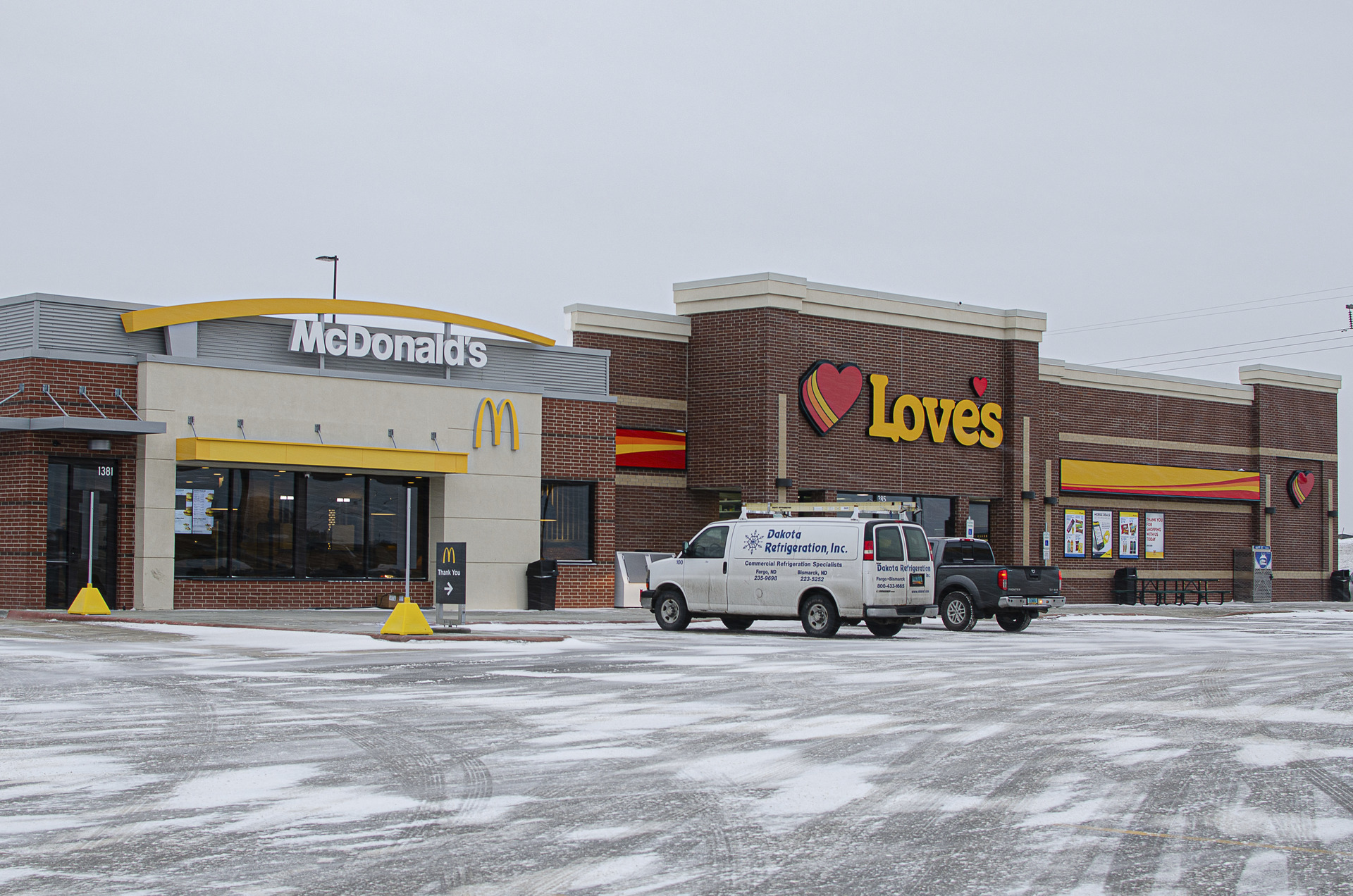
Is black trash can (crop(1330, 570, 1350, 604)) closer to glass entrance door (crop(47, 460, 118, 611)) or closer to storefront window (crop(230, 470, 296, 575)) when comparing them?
storefront window (crop(230, 470, 296, 575))

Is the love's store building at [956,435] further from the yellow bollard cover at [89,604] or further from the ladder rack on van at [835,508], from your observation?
the yellow bollard cover at [89,604]

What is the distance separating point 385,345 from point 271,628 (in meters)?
8.98

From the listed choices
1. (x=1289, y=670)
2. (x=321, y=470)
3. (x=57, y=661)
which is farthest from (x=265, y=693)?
(x=321, y=470)

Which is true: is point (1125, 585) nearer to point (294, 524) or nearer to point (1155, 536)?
point (1155, 536)

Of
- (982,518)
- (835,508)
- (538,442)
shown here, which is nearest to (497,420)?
(538,442)

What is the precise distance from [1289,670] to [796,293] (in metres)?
20.1

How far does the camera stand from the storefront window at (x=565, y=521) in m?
32.1

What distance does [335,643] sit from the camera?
1930 centimetres

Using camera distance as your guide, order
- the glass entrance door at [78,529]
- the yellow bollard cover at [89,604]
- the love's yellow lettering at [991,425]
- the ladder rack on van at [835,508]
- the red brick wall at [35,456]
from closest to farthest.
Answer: the yellow bollard cover at [89,604]
the ladder rack on van at [835,508]
the red brick wall at [35,456]
the glass entrance door at [78,529]
the love's yellow lettering at [991,425]

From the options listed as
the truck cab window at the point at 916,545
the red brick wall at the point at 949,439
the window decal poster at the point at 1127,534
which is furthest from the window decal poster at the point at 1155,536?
the truck cab window at the point at 916,545

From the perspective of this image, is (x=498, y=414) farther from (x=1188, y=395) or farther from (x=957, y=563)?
(x=1188, y=395)

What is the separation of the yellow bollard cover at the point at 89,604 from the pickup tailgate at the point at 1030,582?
1572 cm

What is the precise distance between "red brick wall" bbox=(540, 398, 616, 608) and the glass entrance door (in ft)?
30.2

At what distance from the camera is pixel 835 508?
25859 millimetres
